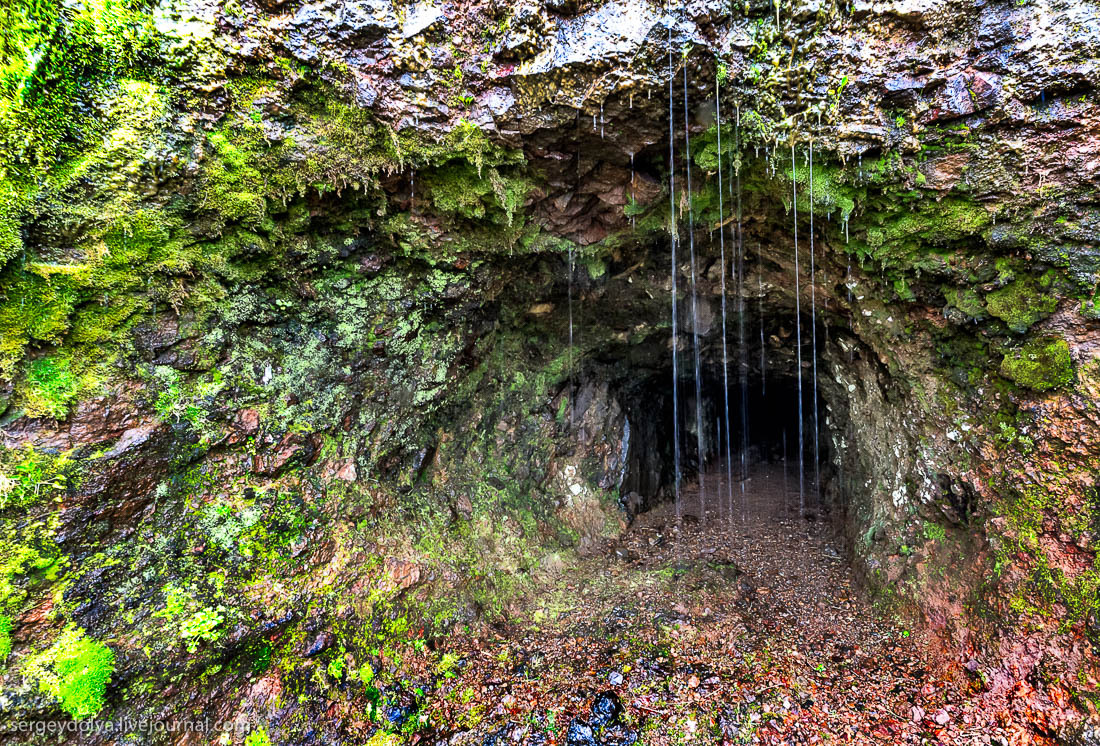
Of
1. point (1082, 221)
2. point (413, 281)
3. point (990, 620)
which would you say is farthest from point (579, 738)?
point (1082, 221)

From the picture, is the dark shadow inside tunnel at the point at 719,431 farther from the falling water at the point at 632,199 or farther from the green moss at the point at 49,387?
the green moss at the point at 49,387

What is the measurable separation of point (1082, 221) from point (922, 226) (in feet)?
3.34

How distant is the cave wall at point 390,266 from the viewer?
11.6ft

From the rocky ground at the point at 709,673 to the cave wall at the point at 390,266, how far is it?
1.43ft

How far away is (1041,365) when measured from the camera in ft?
12.8

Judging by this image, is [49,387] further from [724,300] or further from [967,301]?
[967,301]

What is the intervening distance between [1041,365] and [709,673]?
4186 mm

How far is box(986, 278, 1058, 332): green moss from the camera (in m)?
3.89

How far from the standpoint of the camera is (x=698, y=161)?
473cm

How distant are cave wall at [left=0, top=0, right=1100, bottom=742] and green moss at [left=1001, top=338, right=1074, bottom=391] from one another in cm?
2

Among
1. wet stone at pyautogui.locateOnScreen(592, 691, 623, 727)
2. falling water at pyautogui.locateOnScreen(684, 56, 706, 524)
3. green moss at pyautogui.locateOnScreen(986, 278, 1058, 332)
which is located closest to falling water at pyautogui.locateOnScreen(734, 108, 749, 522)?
falling water at pyautogui.locateOnScreen(684, 56, 706, 524)

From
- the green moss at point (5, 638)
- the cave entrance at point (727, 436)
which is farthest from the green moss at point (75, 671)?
the cave entrance at point (727, 436)

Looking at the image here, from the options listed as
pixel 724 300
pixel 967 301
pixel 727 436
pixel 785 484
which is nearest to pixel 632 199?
pixel 724 300

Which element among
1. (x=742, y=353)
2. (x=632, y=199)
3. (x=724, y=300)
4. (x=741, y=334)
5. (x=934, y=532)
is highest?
(x=632, y=199)
